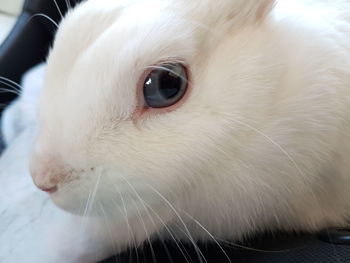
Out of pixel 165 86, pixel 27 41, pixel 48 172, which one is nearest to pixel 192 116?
pixel 165 86

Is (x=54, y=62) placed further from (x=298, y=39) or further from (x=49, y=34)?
(x=49, y=34)

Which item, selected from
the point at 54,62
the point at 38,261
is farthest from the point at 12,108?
the point at 54,62

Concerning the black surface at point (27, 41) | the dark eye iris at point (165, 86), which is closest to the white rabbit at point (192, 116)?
the dark eye iris at point (165, 86)

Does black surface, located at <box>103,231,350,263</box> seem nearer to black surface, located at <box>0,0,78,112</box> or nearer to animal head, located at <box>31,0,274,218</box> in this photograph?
animal head, located at <box>31,0,274,218</box>

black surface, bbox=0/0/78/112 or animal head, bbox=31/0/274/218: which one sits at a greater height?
black surface, bbox=0/0/78/112

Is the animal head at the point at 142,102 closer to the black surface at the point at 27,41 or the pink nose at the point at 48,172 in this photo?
the pink nose at the point at 48,172

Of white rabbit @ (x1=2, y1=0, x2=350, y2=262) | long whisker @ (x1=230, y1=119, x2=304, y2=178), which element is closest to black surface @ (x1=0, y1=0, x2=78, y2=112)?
white rabbit @ (x1=2, y1=0, x2=350, y2=262)

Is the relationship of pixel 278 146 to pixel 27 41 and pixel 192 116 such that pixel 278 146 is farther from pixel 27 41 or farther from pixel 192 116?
pixel 27 41
